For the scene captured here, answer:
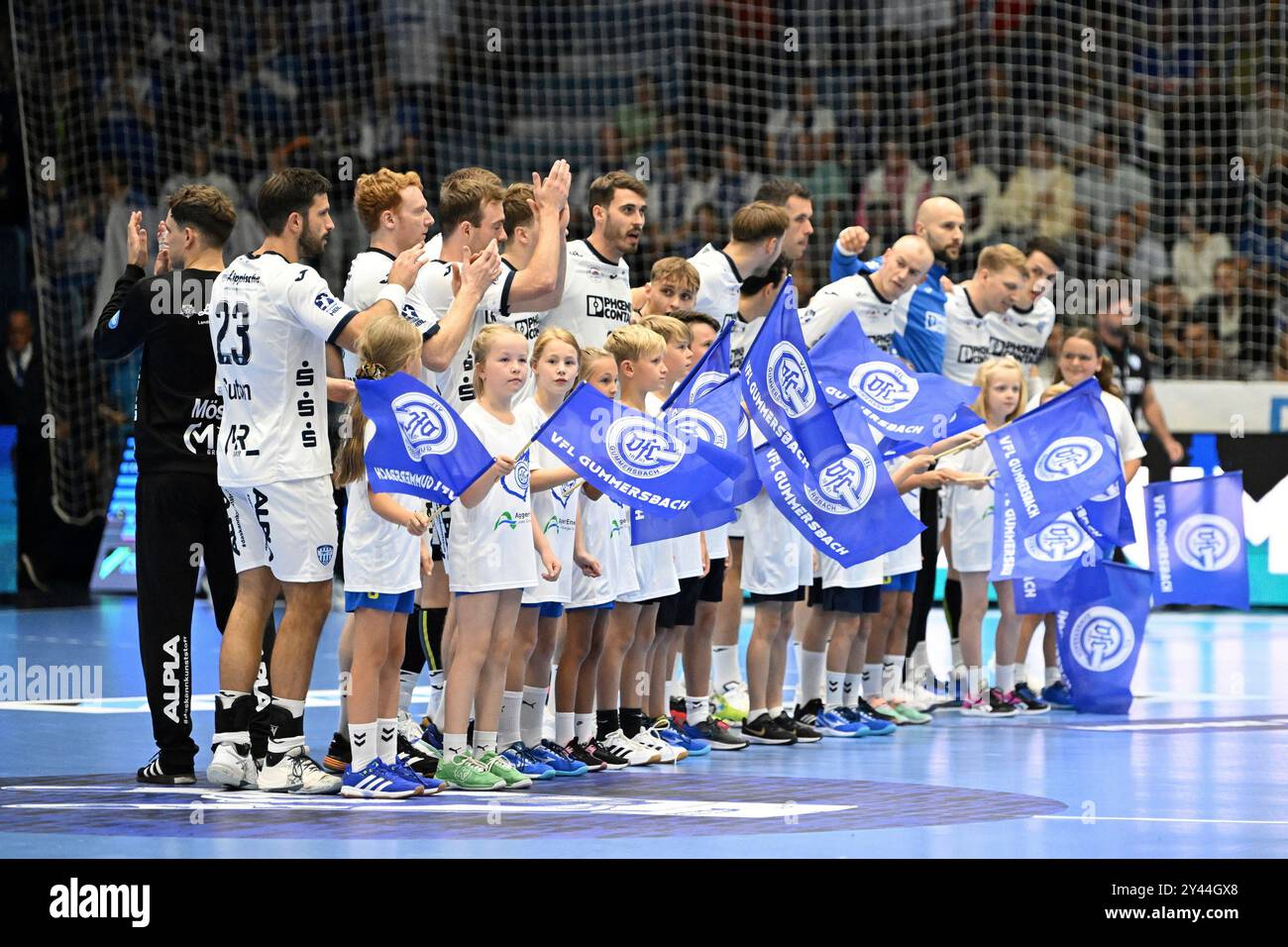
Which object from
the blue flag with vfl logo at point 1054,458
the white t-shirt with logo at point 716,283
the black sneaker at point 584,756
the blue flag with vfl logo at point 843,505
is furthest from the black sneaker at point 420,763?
the blue flag with vfl logo at point 1054,458

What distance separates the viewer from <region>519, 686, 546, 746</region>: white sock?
303 inches

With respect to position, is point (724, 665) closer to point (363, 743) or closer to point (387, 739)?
point (387, 739)

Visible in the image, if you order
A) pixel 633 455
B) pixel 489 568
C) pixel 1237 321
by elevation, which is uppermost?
pixel 1237 321

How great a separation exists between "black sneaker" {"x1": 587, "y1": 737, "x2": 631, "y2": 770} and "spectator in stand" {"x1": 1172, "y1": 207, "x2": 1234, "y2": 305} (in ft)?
36.1

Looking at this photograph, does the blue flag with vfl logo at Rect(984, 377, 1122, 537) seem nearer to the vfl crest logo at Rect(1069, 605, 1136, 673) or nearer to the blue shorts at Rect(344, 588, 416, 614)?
the vfl crest logo at Rect(1069, 605, 1136, 673)

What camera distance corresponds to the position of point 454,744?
273 inches

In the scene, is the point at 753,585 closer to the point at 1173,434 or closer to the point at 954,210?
the point at 954,210

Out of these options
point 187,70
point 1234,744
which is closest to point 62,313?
point 187,70

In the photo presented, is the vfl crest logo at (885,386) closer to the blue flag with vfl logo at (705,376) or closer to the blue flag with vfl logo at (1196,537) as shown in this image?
the blue flag with vfl logo at (705,376)

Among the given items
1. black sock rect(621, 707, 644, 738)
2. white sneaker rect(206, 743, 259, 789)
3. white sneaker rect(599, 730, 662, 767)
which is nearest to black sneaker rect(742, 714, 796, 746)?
black sock rect(621, 707, 644, 738)

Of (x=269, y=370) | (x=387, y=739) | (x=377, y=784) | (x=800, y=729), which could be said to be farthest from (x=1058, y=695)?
(x=269, y=370)

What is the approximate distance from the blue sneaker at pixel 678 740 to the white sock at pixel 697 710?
9.9 inches

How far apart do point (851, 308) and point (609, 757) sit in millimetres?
2993

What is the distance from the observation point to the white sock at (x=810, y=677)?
927 centimetres
